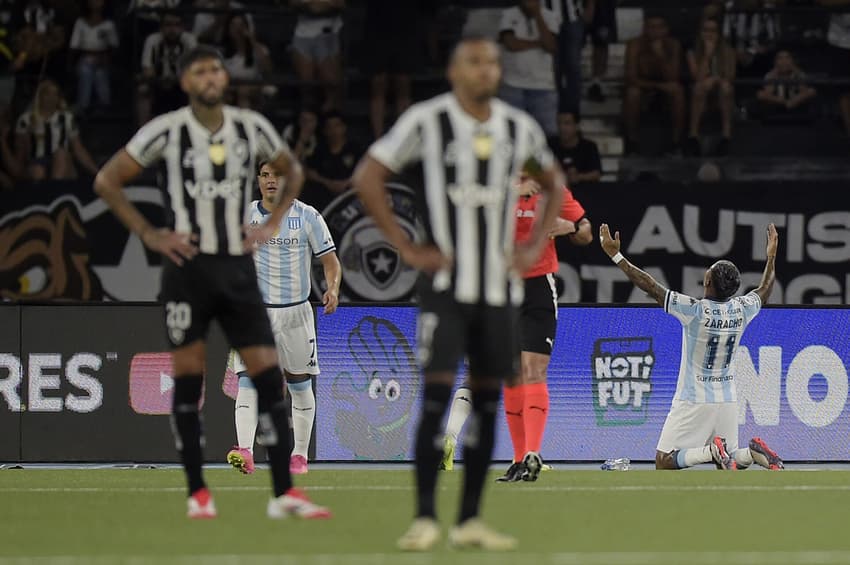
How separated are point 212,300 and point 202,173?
57 cm

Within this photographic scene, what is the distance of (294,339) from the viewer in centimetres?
1090

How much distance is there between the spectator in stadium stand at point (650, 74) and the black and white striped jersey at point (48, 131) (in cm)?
581

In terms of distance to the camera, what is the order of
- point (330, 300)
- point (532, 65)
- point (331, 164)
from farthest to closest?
point (532, 65) → point (331, 164) → point (330, 300)

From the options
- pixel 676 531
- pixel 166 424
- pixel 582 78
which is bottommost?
pixel 166 424

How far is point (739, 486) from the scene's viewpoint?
30.1 feet

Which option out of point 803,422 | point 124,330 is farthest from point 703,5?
point 124,330

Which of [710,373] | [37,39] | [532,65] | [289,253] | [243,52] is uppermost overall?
[37,39]

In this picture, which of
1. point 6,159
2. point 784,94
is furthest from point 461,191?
point 784,94

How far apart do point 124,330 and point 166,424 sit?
80 centimetres

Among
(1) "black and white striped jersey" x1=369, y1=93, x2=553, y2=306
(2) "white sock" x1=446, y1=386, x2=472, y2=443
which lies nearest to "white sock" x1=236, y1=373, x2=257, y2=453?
(2) "white sock" x1=446, y1=386, x2=472, y2=443

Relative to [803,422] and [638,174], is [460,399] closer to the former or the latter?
[803,422]

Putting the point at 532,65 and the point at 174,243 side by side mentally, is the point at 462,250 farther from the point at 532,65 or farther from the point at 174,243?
the point at 532,65

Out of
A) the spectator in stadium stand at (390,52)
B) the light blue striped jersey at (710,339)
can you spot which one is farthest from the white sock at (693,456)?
the spectator in stadium stand at (390,52)

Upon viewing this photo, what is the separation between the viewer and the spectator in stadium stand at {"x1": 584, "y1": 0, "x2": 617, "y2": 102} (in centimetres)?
1800
